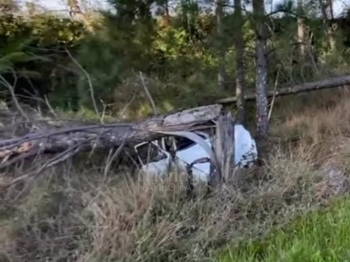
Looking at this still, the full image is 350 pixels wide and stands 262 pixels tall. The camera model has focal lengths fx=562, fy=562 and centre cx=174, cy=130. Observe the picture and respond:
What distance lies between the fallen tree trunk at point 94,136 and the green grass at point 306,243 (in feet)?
4.83

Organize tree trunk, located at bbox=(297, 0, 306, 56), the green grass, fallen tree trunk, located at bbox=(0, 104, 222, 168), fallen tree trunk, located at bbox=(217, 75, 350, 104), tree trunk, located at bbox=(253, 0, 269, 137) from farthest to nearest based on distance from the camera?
fallen tree trunk, located at bbox=(217, 75, 350, 104) → tree trunk, located at bbox=(253, 0, 269, 137) → tree trunk, located at bbox=(297, 0, 306, 56) → fallen tree trunk, located at bbox=(0, 104, 222, 168) → the green grass

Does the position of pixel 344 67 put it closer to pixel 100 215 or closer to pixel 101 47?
pixel 101 47

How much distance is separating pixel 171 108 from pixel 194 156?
1.97 m

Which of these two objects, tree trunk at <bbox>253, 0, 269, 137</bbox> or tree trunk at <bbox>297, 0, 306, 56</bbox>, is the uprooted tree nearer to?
tree trunk at <bbox>253, 0, 269, 137</bbox>

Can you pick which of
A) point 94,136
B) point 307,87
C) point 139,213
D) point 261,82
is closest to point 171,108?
point 261,82

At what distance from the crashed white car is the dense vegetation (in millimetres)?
241

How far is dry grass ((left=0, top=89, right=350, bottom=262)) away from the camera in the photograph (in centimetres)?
390

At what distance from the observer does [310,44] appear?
25.6 ft

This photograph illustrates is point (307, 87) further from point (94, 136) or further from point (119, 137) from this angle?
point (94, 136)

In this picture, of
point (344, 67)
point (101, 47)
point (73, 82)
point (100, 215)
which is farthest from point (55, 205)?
point (344, 67)

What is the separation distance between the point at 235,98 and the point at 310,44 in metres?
1.31

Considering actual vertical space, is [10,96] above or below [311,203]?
above

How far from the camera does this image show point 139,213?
4.23 metres

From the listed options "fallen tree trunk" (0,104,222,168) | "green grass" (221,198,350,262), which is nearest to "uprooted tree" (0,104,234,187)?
"fallen tree trunk" (0,104,222,168)
